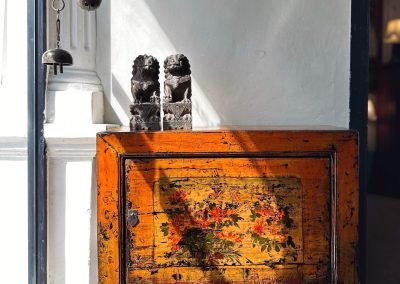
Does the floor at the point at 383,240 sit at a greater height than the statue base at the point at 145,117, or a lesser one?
lesser

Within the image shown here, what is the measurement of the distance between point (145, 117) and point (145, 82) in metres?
0.17

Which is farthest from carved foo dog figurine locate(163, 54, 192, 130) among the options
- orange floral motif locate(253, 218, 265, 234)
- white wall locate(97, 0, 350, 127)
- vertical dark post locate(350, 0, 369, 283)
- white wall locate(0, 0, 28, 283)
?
vertical dark post locate(350, 0, 369, 283)

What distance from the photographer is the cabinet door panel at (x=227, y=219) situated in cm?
200

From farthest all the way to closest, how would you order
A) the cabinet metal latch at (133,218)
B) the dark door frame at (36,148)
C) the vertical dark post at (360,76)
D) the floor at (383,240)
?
the floor at (383,240) < the vertical dark post at (360,76) < the dark door frame at (36,148) < the cabinet metal latch at (133,218)

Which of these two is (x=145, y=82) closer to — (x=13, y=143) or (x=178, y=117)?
(x=178, y=117)

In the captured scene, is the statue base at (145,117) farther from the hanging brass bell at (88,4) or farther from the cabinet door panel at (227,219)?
the hanging brass bell at (88,4)

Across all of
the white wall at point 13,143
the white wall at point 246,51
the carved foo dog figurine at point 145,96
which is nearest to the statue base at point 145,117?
the carved foo dog figurine at point 145,96

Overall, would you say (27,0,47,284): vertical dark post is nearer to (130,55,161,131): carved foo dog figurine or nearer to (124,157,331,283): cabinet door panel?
(130,55,161,131): carved foo dog figurine

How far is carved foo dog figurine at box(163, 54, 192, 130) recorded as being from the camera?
85.3 inches

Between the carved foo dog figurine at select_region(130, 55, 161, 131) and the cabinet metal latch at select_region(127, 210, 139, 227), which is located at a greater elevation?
the carved foo dog figurine at select_region(130, 55, 161, 131)

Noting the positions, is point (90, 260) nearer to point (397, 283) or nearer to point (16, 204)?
Result: point (16, 204)

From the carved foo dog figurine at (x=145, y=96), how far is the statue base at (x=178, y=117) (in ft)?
0.13

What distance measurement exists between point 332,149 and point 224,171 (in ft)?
1.52

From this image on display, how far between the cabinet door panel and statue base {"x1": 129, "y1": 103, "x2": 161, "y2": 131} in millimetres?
197
